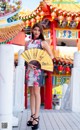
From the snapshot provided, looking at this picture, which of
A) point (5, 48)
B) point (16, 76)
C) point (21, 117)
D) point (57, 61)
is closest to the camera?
point (5, 48)

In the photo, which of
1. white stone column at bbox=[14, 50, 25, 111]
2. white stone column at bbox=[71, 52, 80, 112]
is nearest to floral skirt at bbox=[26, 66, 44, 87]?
white stone column at bbox=[14, 50, 25, 111]

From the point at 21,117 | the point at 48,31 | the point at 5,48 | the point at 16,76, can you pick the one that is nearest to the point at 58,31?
the point at 48,31

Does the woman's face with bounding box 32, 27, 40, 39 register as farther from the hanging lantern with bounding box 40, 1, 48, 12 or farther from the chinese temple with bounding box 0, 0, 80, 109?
the hanging lantern with bounding box 40, 1, 48, 12

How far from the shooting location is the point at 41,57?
5730mm

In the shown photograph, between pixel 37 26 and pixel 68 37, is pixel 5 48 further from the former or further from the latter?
pixel 68 37

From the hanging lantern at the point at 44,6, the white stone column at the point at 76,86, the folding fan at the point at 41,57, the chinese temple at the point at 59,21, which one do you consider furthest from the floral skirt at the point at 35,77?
the hanging lantern at the point at 44,6

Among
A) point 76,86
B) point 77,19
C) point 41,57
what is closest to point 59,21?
point 77,19

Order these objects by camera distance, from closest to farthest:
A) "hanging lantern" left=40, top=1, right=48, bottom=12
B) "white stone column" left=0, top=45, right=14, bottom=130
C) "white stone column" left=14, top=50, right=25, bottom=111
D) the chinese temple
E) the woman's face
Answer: "white stone column" left=0, top=45, right=14, bottom=130 < the woman's face < "white stone column" left=14, top=50, right=25, bottom=111 < the chinese temple < "hanging lantern" left=40, top=1, right=48, bottom=12

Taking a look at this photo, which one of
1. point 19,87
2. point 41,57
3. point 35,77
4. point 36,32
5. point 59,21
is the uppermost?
point 59,21

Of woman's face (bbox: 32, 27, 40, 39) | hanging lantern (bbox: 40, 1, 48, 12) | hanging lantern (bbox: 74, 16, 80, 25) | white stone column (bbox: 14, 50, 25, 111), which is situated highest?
hanging lantern (bbox: 40, 1, 48, 12)

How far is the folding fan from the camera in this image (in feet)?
18.7

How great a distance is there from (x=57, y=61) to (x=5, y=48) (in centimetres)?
1287

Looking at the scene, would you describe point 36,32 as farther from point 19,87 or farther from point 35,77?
point 19,87

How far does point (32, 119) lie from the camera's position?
5.86 meters
